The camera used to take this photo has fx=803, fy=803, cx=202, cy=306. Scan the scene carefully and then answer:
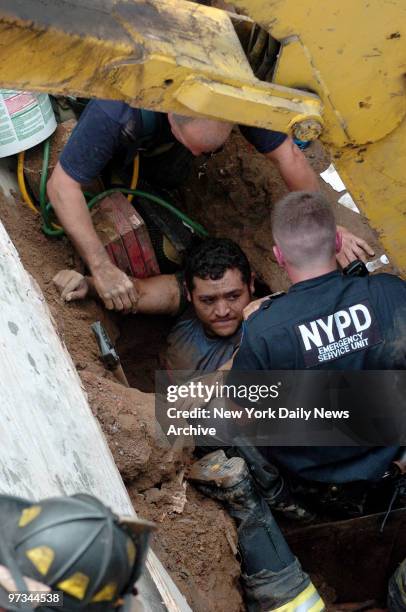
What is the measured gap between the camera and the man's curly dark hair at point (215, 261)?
4.25 meters

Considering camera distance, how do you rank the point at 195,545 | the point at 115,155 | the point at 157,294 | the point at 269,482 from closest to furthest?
the point at 195,545
the point at 269,482
the point at 115,155
the point at 157,294

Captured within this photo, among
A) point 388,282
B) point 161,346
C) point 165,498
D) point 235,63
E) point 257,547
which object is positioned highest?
point 235,63

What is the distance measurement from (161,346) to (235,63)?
278 cm

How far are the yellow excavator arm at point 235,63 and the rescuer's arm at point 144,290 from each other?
165 cm

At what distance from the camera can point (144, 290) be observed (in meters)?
4.30

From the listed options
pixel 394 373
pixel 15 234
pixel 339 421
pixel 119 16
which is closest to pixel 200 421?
pixel 339 421

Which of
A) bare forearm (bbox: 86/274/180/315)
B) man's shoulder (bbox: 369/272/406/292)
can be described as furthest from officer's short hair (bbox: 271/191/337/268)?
bare forearm (bbox: 86/274/180/315)

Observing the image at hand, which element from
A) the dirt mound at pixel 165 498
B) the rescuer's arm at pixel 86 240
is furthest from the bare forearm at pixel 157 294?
the dirt mound at pixel 165 498

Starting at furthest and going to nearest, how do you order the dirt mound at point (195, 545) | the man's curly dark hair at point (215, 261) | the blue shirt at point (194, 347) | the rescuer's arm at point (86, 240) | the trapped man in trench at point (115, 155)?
the blue shirt at point (194, 347)
the man's curly dark hair at point (215, 261)
the rescuer's arm at point (86, 240)
the trapped man in trench at point (115, 155)
the dirt mound at point (195, 545)

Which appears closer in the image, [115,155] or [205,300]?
[115,155]

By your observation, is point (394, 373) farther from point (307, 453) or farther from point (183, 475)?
point (183, 475)

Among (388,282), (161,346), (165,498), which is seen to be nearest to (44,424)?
(165,498)

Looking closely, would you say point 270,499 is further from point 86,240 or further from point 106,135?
point 106,135

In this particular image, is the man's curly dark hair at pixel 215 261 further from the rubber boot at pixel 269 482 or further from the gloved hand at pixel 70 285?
the rubber boot at pixel 269 482
